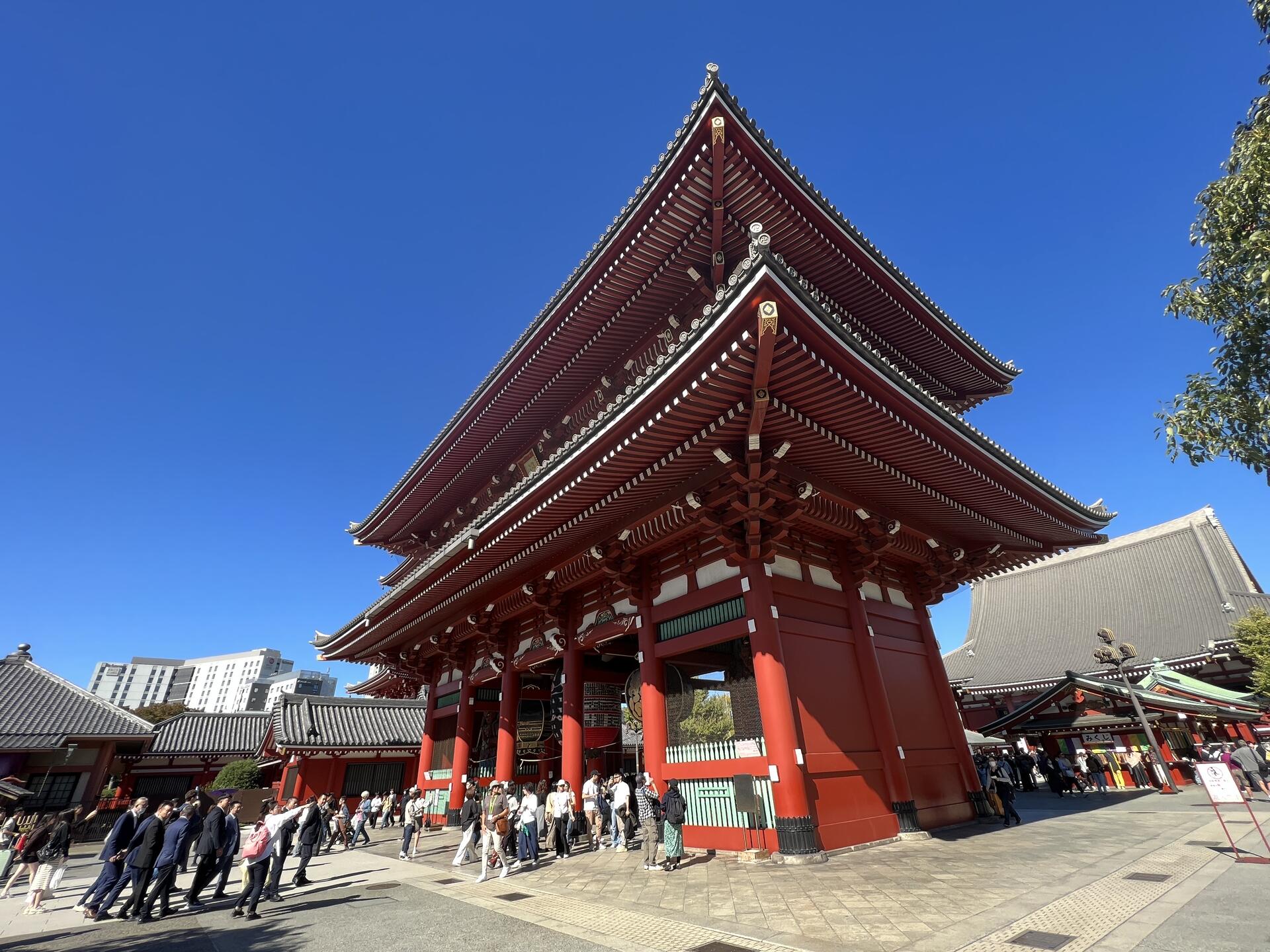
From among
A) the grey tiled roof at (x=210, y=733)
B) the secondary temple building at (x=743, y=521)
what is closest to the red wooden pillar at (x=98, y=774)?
the grey tiled roof at (x=210, y=733)

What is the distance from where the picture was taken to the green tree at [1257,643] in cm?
2203

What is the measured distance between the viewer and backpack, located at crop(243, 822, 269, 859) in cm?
929

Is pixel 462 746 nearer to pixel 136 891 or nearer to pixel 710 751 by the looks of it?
pixel 136 891

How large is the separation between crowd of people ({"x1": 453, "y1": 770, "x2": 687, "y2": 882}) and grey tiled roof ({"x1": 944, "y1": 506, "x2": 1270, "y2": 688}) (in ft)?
90.0

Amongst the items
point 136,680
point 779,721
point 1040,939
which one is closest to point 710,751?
point 779,721

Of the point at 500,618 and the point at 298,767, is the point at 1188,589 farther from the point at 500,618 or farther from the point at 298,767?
the point at 298,767

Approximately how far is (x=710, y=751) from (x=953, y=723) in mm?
6878

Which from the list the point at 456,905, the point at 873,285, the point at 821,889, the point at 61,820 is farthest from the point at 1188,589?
the point at 61,820

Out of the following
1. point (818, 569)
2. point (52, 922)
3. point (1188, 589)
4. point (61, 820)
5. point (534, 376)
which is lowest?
point (52, 922)

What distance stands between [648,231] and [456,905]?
13.0 meters

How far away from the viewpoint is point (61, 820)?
1191cm

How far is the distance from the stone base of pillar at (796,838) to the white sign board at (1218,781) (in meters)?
5.64

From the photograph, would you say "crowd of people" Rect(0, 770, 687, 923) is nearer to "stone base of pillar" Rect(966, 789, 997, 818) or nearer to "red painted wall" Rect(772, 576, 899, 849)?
"red painted wall" Rect(772, 576, 899, 849)

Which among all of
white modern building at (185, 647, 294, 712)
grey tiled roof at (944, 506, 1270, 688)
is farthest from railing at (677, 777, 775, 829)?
white modern building at (185, 647, 294, 712)
